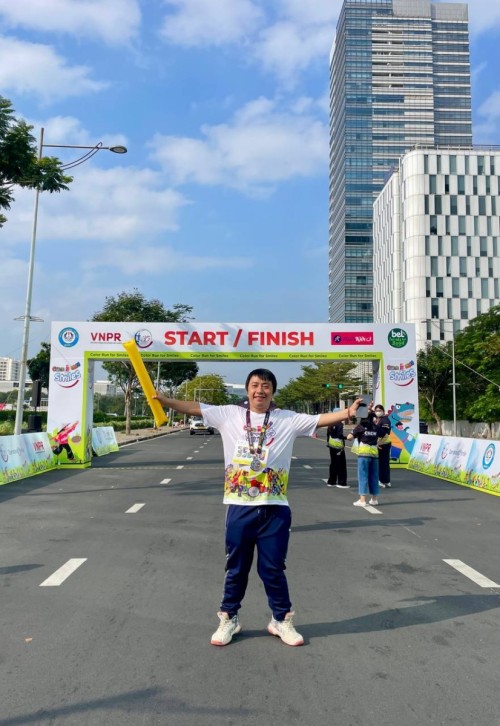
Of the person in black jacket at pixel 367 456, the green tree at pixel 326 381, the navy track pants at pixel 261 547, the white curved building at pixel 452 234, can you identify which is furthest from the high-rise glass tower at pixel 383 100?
the navy track pants at pixel 261 547

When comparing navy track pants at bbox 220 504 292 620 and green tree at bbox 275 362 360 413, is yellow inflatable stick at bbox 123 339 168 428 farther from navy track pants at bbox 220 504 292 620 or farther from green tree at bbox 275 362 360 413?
green tree at bbox 275 362 360 413

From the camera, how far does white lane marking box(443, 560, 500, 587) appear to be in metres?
6.02

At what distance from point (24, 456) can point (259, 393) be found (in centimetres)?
1333

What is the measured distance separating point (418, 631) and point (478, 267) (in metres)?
86.2

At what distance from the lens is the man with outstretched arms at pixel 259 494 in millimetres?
4250

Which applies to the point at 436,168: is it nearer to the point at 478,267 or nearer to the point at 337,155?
the point at 478,267

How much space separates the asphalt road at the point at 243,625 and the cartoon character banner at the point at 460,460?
428cm

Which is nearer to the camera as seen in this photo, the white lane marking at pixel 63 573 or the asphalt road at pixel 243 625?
the asphalt road at pixel 243 625

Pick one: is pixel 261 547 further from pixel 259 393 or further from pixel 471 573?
pixel 471 573

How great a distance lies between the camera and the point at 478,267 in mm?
84188

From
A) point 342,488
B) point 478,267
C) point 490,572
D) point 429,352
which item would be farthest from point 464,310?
point 490,572

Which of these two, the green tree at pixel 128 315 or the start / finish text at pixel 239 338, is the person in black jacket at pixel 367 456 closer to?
the start / finish text at pixel 239 338

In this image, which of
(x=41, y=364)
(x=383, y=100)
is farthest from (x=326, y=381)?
(x=383, y=100)

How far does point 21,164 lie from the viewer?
1288cm
